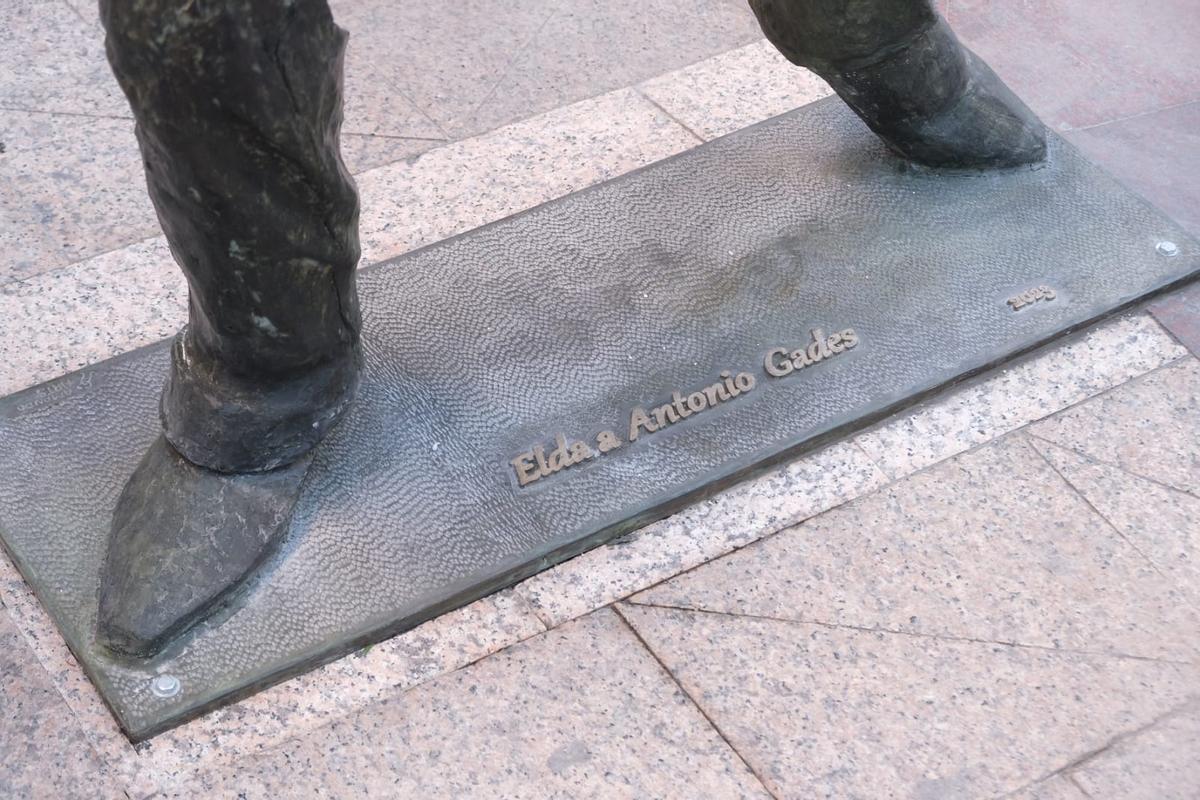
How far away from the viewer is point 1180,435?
2609 mm

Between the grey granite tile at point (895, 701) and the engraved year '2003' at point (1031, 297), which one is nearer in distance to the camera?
the grey granite tile at point (895, 701)

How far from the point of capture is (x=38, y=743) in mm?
2125

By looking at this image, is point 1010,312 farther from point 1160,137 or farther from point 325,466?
point 325,466

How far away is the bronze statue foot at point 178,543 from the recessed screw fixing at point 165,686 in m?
0.04

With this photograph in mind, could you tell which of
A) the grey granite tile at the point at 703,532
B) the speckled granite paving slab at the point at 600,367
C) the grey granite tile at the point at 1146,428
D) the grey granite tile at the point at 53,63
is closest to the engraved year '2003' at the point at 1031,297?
the speckled granite paving slab at the point at 600,367

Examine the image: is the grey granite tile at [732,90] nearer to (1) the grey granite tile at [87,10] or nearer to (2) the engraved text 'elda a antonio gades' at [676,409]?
(2) the engraved text 'elda a antonio gades' at [676,409]

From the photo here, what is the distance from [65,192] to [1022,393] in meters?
2.01

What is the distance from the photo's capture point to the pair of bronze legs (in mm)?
1776

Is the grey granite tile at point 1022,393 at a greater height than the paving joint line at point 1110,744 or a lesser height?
greater

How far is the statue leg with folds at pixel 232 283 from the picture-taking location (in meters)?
1.77

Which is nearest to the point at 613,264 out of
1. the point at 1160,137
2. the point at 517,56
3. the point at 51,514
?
the point at 517,56

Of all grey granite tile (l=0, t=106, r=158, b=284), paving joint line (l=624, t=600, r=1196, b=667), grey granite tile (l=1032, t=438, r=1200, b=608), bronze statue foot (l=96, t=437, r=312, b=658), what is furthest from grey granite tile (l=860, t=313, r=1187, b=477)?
grey granite tile (l=0, t=106, r=158, b=284)

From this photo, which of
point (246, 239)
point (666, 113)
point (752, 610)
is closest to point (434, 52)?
point (666, 113)

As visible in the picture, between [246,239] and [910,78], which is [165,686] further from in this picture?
[910,78]
